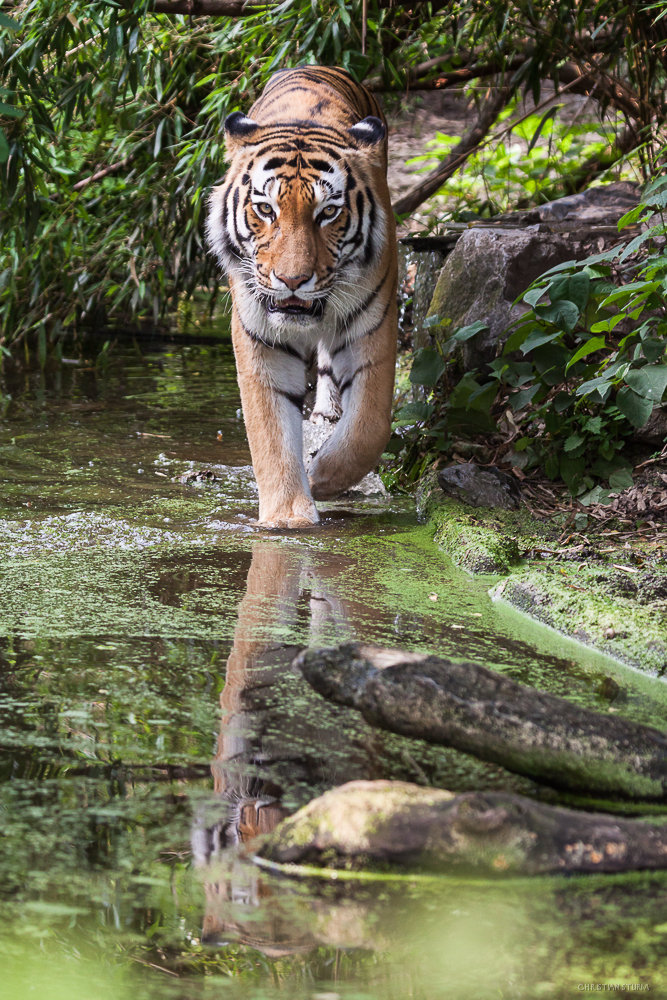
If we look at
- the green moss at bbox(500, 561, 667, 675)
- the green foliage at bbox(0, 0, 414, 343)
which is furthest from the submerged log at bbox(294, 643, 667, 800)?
the green foliage at bbox(0, 0, 414, 343)

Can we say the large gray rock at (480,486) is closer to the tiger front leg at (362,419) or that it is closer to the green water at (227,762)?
the green water at (227,762)

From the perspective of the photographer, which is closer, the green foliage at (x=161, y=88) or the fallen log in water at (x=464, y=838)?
the fallen log in water at (x=464, y=838)

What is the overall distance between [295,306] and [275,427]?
0.46 metres

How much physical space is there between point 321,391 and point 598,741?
12.3 ft

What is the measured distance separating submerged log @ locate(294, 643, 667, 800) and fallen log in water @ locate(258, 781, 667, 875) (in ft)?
0.54

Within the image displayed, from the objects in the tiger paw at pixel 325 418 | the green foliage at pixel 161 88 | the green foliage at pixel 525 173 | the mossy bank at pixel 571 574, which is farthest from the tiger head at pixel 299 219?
the green foliage at pixel 525 173

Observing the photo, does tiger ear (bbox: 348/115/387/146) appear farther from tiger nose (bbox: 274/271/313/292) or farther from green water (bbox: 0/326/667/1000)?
green water (bbox: 0/326/667/1000)

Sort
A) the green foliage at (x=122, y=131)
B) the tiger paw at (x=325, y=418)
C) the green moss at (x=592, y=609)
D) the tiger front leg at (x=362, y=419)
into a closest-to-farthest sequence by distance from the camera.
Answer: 1. the green moss at (x=592, y=609)
2. the tiger front leg at (x=362, y=419)
3. the green foliage at (x=122, y=131)
4. the tiger paw at (x=325, y=418)

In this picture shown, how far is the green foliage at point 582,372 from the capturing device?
3023 millimetres

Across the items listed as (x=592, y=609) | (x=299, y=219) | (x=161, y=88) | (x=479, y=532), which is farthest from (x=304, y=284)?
(x=161, y=88)

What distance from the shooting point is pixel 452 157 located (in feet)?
24.5

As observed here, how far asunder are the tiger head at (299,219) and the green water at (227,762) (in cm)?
79

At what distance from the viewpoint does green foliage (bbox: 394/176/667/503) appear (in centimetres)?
302

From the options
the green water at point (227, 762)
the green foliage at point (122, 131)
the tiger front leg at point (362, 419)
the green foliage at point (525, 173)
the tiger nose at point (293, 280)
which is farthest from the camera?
the green foliage at point (525, 173)
